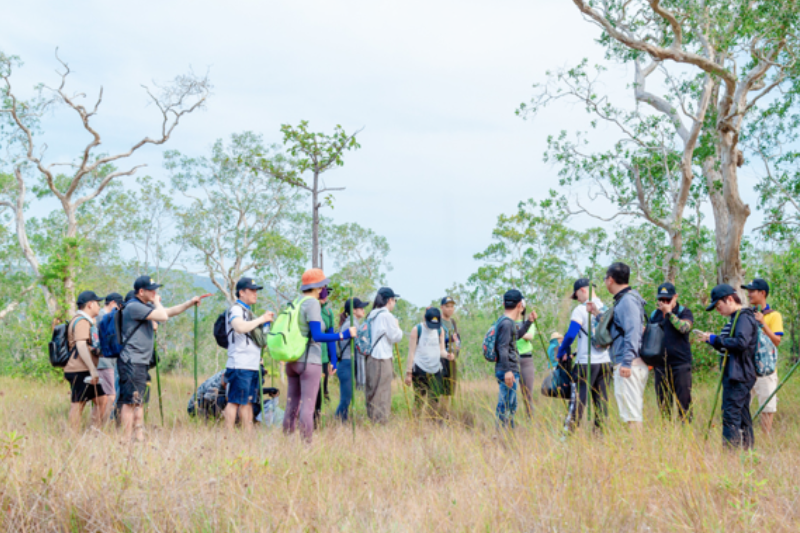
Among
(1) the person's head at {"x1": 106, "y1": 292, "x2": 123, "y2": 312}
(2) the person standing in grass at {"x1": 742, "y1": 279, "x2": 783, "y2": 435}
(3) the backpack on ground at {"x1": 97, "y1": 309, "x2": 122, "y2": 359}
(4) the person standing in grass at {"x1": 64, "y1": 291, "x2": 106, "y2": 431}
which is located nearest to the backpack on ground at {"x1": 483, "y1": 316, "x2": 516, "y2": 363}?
(2) the person standing in grass at {"x1": 742, "y1": 279, "x2": 783, "y2": 435}

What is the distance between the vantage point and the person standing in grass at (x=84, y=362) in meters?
5.91

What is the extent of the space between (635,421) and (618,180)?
10800 millimetres

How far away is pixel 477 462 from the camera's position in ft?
14.5

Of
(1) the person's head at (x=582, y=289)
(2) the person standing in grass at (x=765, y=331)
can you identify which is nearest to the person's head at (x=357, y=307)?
(1) the person's head at (x=582, y=289)

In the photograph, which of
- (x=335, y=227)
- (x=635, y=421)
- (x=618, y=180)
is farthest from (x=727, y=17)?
(x=335, y=227)

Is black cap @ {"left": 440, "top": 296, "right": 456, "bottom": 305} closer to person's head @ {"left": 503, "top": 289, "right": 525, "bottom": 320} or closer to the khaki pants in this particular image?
the khaki pants

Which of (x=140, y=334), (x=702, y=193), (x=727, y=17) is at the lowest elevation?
(x=140, y=334)

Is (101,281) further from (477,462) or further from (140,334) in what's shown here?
(477,462)

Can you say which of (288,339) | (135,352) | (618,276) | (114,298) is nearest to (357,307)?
(288,339)

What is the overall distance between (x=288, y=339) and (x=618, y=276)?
290cm

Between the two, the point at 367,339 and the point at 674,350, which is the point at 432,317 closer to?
the point at 367,339

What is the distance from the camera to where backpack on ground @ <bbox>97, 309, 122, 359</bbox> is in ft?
17.4

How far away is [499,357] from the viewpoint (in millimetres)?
5633

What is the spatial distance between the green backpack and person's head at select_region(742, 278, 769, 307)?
415 cm
